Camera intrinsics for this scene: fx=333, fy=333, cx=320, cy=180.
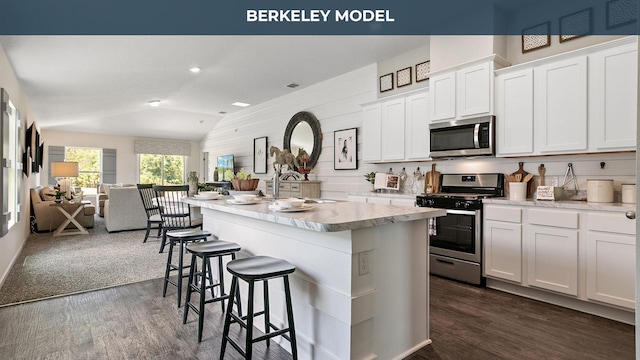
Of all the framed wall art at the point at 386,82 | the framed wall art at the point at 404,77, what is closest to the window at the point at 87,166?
the framed wall art at the point at 386,82

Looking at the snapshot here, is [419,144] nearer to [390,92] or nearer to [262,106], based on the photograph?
[390,92]

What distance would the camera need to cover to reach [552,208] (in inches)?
114

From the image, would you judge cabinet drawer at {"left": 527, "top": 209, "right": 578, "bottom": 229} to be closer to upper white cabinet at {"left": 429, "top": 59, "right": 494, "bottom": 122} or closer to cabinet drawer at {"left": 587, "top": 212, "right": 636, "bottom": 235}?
cabinet drawer at {"left": 587, "top": 212, "right": 636, "bottom": 235}

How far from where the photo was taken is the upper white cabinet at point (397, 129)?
4141 mm

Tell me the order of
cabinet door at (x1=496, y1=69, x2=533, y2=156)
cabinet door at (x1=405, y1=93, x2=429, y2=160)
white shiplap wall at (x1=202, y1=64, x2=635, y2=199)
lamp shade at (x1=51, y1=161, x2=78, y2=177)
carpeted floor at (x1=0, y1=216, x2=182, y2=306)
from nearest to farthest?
white shiplap wall at (x1=202, y1=64, x2=635, y2=199), cabinet door at (x1=496, y1=69, x2=533, y2=156), carpeted floor at (x1=0, y1=216, x2=182, y2=306), cabinet door at (x1=405, y1=93, x2=429, y2=160), lamp shade at (x1=51, y1=161, x2=78, y2=177)

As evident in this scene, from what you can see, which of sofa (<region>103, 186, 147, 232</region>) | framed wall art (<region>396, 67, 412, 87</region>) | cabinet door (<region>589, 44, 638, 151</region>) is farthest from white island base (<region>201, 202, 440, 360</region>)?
sofa (<region>103, 186, 147, 232</region>)

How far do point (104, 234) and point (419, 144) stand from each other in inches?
229

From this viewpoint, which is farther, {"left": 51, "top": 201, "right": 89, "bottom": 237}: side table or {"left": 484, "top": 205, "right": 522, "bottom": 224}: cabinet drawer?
{"left": 51, "top": 201, "right": 89, "bottom": 237}: side table

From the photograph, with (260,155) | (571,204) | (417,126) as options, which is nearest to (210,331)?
(571,204)

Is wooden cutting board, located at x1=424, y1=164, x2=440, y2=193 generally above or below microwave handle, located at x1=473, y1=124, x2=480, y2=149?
below

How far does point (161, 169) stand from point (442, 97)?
999cm

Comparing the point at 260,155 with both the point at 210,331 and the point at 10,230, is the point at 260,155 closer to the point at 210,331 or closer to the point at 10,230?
the point at 10,230

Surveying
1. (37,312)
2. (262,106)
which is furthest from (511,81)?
(262,106)
